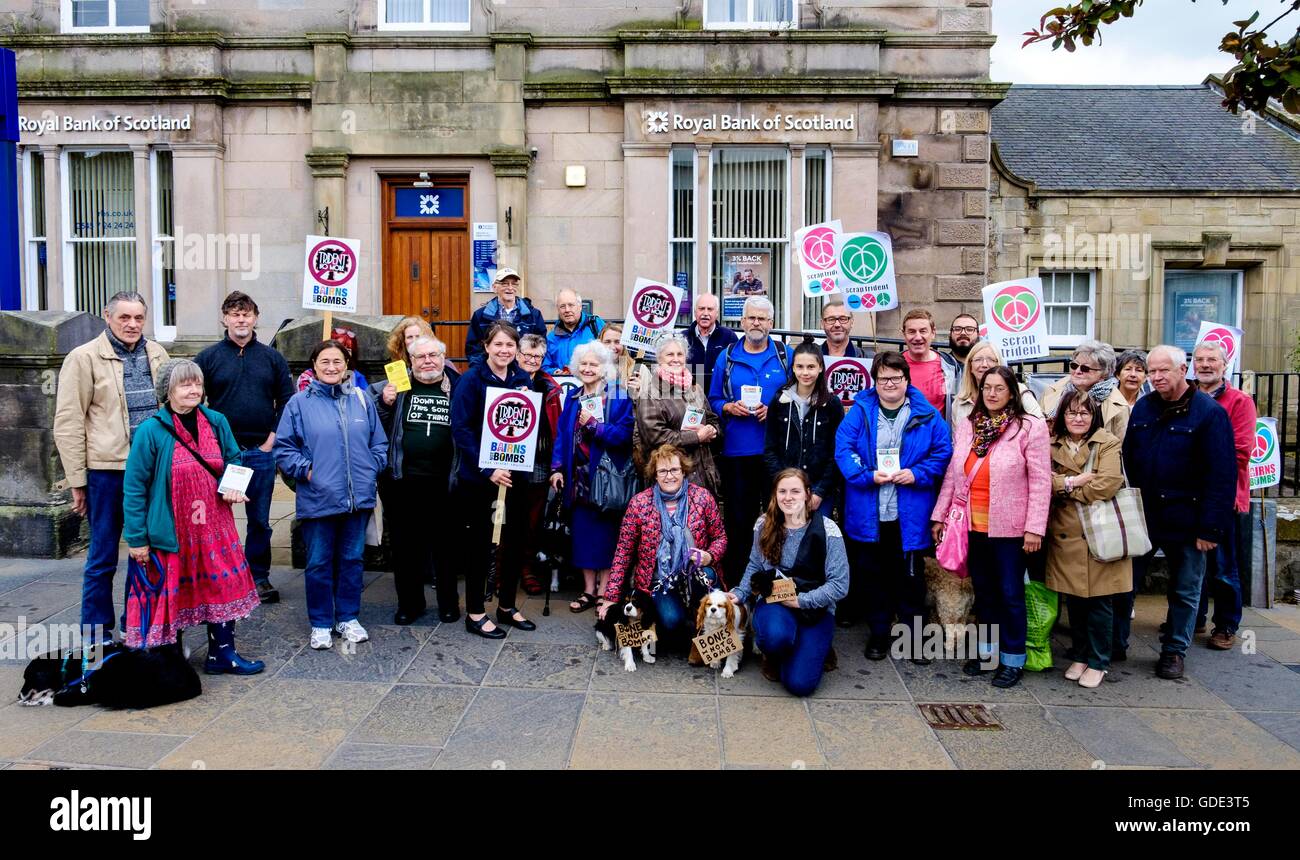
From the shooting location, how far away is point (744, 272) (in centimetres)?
1316

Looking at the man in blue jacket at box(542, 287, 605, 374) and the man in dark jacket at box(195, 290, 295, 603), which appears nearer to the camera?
the man in dark jacket at box(195, 290, 295, 603)

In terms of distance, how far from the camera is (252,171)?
42.7ft

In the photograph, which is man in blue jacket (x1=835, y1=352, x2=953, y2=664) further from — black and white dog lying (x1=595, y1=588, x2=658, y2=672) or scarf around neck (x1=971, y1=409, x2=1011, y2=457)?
black and white dog lying (x1=595, y1=588, x2=658, y2=672)

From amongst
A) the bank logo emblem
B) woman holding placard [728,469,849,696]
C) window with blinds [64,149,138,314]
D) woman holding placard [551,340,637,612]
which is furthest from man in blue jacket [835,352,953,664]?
window with blinds [64,149,138,314]

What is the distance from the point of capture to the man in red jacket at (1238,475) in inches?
257

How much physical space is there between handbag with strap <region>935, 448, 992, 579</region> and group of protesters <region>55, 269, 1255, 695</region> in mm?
20

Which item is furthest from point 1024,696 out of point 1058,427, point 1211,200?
point 1211,200

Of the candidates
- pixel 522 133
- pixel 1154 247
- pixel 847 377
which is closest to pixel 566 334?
pixel 847 377

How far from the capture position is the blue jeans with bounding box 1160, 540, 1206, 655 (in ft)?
19.7

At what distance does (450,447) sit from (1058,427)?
13.3 feet

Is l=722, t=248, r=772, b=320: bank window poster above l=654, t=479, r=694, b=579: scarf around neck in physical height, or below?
above

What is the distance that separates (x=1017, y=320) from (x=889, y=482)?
2212 millimetres

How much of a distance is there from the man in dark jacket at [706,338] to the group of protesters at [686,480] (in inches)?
11.4

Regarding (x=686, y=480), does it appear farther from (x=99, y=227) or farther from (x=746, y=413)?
(x=99, y=227)
